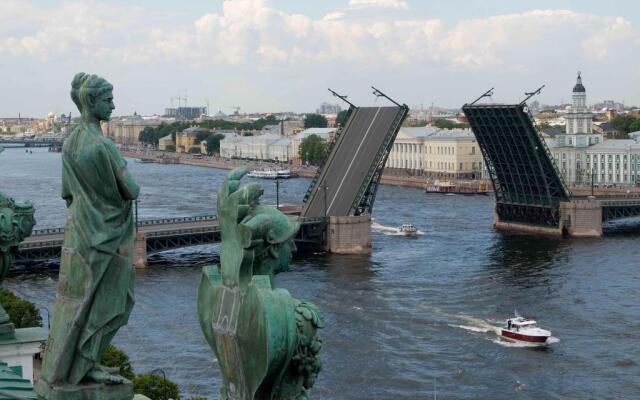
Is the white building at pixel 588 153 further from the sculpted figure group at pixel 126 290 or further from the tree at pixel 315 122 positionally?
the tree at pixel 315 122

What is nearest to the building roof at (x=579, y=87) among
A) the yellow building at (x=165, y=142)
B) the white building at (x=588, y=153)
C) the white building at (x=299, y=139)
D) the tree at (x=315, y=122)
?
the white building at (x=588, y=153)

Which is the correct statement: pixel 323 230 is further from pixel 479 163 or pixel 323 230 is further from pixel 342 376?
pixel 479 163

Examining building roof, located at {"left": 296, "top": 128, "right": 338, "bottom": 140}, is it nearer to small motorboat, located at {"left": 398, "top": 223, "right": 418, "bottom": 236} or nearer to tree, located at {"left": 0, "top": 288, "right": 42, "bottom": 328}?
small motorboat, located at {"left": 398, "top": 223, "right": 418, "bottom": 236}

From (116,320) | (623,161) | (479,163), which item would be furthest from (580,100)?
(116,320)

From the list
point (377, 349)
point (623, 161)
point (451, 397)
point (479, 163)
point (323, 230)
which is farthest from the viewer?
point (479, 163)

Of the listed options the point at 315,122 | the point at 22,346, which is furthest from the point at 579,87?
the point at 315,122

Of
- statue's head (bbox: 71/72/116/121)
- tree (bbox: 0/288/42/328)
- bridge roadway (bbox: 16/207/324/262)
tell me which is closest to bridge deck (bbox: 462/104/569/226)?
bridge roadway (bbox: 16/207/324/262)

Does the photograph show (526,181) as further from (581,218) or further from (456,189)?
(456,189)
